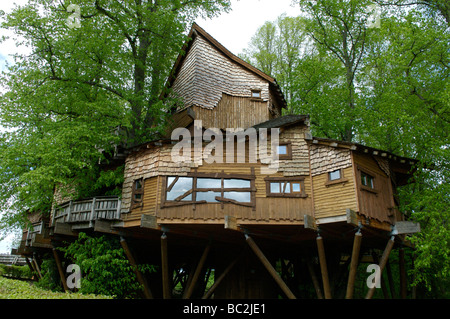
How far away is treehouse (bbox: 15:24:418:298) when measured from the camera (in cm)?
1485

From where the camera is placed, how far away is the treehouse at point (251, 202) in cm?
1485

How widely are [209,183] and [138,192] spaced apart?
11.0 feet

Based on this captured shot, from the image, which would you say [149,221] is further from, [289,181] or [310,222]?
[310,222]

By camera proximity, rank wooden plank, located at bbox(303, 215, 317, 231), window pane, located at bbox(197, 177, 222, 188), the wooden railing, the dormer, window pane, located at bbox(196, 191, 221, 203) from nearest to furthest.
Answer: wooden plank, located at bbox(303, 215, 317, 231) → window pane, located at bbox(196, 191, 221, 203) → window pane, located at bbox(197, 177, 222, 188) → the wooden railing → the dormer

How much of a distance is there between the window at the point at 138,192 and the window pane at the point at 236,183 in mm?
3824

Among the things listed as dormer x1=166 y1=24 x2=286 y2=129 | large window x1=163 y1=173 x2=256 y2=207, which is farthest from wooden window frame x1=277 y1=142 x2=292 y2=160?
dormer x1=166 y1=24 x2=286 y2=129

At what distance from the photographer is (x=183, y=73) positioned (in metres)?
21.5

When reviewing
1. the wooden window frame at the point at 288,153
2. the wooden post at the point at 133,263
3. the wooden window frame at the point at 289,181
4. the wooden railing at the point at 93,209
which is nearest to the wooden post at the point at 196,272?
the wooden post at the point at 133,263

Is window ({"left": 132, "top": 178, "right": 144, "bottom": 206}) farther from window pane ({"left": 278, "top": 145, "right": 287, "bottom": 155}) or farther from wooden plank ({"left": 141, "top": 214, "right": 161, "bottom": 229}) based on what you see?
window pane ({"left": 278, "top": 145, "right": 287, "bottom": 155})

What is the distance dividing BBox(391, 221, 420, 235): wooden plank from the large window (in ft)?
→ 20.4

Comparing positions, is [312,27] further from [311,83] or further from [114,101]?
[114,101]

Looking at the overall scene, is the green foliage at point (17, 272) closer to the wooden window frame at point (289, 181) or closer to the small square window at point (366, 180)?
the wooden window frame at point (289, 181)

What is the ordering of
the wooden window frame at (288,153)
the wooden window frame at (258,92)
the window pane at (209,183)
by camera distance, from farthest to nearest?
the wooden window frame at (258,92) → the wooden window frame at (288,153) → the window pane at (209,183)

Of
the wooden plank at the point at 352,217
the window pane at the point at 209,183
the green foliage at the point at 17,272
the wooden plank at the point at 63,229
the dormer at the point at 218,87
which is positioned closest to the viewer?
the wooden plank at the point at 352,217
